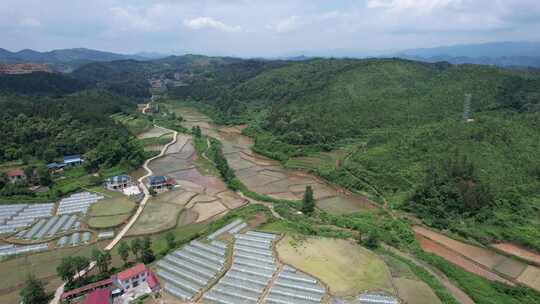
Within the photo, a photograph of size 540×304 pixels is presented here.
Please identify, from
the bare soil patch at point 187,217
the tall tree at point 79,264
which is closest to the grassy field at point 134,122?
the bare soil patch at point 187,217

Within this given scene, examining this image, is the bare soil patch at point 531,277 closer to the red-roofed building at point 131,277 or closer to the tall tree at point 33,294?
the red-roofed building at point 131,277

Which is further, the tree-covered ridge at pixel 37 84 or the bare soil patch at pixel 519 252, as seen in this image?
the tree-covered ridge at pixel 37 84

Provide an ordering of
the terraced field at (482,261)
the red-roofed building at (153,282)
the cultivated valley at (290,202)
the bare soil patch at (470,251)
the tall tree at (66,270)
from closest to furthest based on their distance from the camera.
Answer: the red-roofed building at (153,282), the tall tree at (66,270), the cultivated valley at (290,202), the terraced field at (482,261), the bare soil patch at (470,251)

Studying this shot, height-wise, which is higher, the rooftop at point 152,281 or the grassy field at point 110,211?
the rooftop at point 152,281

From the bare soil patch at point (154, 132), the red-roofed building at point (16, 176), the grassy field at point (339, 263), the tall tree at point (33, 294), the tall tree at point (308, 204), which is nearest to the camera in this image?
the tall tree at point (33, 294)

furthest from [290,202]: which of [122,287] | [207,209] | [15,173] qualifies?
[15,173]

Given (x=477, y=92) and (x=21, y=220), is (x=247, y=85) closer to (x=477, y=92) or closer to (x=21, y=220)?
(x=477, y=92)

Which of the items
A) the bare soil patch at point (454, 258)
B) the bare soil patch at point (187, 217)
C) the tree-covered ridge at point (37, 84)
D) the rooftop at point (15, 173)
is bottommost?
the bare soil patch at point (454, 258)

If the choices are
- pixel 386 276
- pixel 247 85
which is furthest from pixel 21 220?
pixel 247 85

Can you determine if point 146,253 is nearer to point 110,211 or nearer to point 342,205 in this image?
point 110,211
